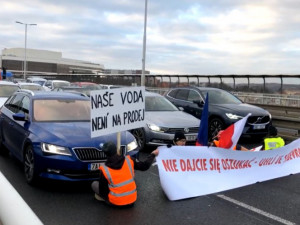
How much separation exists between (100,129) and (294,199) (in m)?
3.11

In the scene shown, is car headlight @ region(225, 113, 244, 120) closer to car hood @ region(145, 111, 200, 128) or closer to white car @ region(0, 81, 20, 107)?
car hood @ region(145, 111, 200, 128)

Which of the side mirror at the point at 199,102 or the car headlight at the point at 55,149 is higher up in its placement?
the side mirror at the point at 199,102

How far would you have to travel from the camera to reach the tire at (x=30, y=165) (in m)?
5.91

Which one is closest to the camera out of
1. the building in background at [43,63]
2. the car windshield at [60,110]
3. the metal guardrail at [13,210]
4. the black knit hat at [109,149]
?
the metal guardrail at [13,210]

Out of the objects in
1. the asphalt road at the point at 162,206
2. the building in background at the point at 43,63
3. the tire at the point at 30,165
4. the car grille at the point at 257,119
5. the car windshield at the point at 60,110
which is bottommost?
the asphalt road at the point at 162,206

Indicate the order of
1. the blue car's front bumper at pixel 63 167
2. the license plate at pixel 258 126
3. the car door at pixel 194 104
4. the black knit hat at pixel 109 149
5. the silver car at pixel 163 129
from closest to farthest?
the black knit hat at pixel 109 149, the blue car's front bumper at pixel 63 167, the silver car at pixel 163 129, the license plate at pixel 258 126, the car door at pixel 194 104

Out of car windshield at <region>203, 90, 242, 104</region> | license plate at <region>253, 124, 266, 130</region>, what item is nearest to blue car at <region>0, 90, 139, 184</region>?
license plate at <region>253, 124, 266, 130</region>

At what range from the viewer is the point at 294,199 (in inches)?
230

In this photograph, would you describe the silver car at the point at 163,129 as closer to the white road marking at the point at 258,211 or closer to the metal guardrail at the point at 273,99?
the white road marking at the point at 258,211

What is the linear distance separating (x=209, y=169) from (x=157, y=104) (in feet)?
17.5

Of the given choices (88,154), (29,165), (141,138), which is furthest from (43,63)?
(88,154)

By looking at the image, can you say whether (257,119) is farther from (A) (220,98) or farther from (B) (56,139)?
(B) (56,139)

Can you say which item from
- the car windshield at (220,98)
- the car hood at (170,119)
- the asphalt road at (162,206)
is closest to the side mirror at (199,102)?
the car windshield at (220,98)

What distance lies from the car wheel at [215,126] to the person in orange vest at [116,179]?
264 inches
